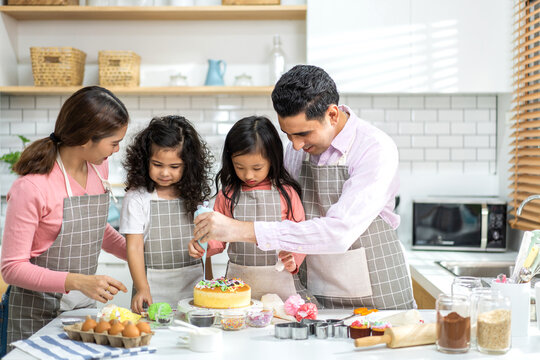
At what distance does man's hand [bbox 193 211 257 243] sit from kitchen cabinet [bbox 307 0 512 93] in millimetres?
2022

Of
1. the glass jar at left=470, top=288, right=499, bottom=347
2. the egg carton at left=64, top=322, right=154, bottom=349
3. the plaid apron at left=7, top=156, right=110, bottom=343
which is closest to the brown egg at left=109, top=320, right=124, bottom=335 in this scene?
the egg carton at left=64, top=322, right=154, bottom=349

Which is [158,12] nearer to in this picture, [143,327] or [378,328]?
[143,327]

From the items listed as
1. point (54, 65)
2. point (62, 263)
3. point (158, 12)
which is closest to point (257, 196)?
point (62, 263)

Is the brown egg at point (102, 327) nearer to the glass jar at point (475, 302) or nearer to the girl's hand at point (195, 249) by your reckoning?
the girl's hand at point (195, 249)

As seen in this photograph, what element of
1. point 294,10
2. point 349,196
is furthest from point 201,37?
point 349,196

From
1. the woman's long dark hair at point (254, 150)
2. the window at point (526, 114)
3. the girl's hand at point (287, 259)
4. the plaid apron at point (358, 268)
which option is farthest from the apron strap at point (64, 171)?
the window at point (526, 114)

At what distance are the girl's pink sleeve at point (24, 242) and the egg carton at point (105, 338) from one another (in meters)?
0.24

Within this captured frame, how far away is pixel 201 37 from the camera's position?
159 inches

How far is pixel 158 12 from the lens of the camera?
12.3ft

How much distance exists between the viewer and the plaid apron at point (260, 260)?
6.85 feet

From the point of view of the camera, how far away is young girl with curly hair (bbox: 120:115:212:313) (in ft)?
7.21

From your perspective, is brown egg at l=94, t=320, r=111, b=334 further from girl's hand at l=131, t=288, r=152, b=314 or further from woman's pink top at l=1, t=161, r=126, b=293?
girl's hand at l=131, t=288, r=152, b=314

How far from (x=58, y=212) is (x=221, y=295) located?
658mm

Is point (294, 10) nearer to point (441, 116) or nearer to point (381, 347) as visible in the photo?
Result: point (441, 116)
